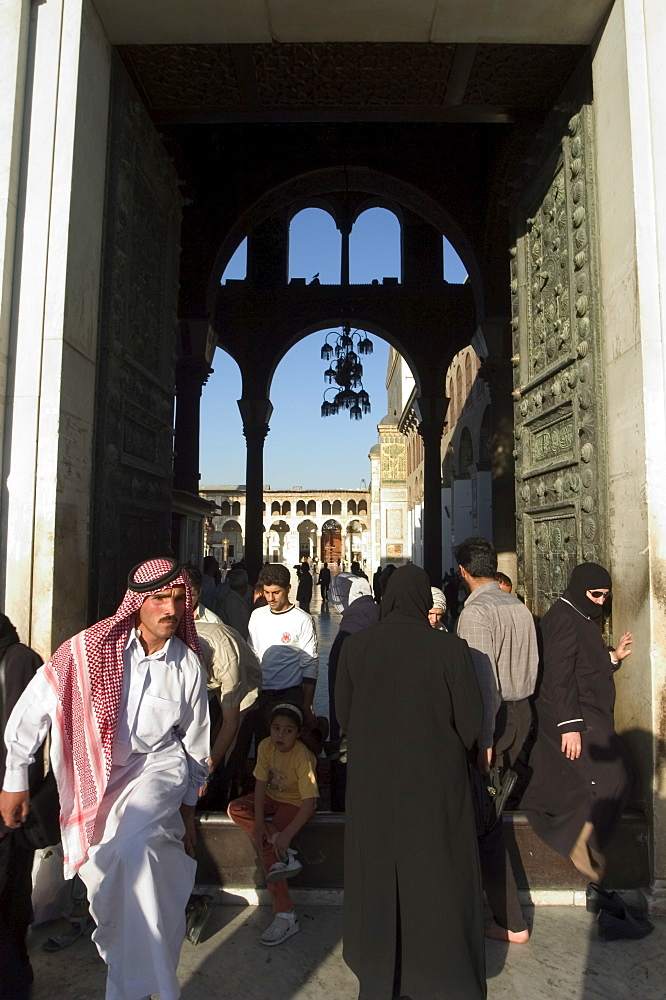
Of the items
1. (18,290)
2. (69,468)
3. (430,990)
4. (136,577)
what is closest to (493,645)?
(430,990)

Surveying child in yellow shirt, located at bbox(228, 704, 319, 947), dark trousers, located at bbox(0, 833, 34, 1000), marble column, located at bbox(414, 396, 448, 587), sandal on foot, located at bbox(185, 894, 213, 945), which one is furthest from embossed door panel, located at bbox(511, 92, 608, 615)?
marble column, located at bbox(414, 396, 448, 587)

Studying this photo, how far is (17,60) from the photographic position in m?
3.67

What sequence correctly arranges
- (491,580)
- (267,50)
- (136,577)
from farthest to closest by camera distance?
1. (267,50)
2. (491,580)
3. (136,577)

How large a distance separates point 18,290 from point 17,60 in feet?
4.06

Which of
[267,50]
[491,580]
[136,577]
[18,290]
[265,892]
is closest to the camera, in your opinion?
[136,577]

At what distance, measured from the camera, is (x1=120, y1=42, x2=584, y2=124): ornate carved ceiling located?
444 cm

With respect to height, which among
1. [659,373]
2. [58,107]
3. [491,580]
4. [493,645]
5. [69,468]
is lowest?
[493,645]

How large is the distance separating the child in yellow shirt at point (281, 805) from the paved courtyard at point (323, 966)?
0.16 meters

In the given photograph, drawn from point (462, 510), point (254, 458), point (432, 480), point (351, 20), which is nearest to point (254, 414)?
point (254, 458)

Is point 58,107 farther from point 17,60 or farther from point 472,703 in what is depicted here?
point 472,703

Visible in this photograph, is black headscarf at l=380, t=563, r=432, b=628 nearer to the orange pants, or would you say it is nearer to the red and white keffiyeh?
the red and white keffiyeh

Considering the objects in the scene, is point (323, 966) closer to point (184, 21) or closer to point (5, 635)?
point (5, 635)

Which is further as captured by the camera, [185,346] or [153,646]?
[185,346]

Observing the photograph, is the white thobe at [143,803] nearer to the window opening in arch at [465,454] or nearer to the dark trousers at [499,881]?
the dark trousers at [499,881]
